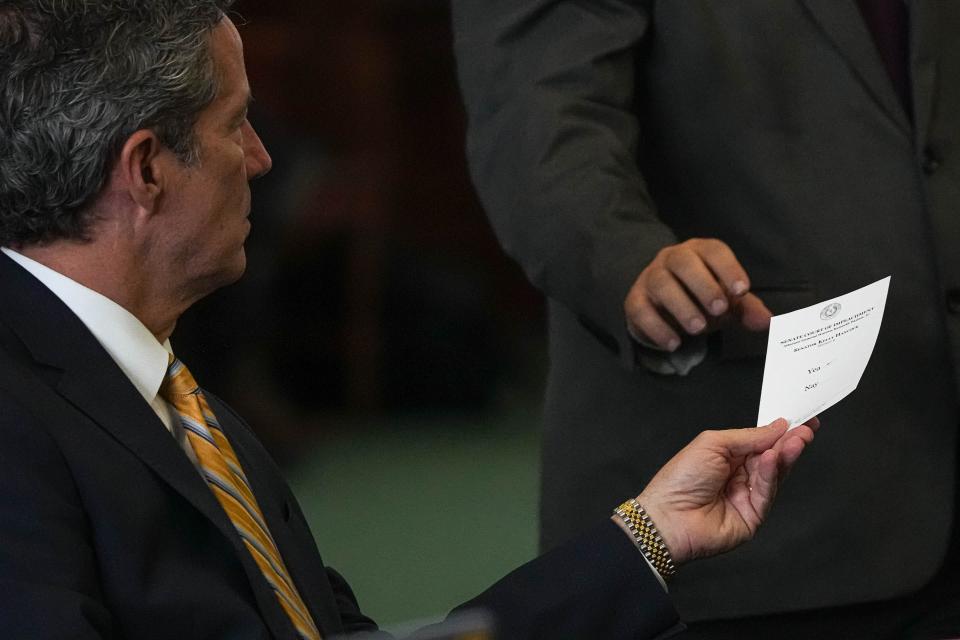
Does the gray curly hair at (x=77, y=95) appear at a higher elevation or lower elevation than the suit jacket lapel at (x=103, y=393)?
higher

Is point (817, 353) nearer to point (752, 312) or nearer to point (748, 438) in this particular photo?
point (748, 438)

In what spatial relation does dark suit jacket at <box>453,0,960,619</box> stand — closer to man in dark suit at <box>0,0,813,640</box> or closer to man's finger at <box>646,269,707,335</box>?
man's finger at <box>646,269,707,335</box>

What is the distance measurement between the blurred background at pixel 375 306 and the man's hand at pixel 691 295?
282cm

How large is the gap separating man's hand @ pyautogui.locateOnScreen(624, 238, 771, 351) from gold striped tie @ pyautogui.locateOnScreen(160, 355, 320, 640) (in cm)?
48

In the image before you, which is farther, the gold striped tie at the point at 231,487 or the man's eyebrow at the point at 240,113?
the man's eyebrow at the point at 240,113

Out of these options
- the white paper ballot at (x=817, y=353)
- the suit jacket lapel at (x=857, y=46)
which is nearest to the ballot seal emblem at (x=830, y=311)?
the white paper ballot at (x=817, y=353)

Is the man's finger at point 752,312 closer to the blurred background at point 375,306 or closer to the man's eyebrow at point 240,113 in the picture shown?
the man's eyebrow at point 240,113

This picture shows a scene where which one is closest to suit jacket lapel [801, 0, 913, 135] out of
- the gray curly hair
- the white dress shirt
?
the gray curly hair

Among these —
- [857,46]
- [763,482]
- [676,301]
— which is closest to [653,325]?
[676,301]

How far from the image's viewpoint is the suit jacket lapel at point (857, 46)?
6.26 ft

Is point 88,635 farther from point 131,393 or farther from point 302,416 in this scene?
point 302,416

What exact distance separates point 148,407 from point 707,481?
0.54 m

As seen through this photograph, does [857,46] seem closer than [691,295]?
No

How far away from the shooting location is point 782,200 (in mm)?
1917
